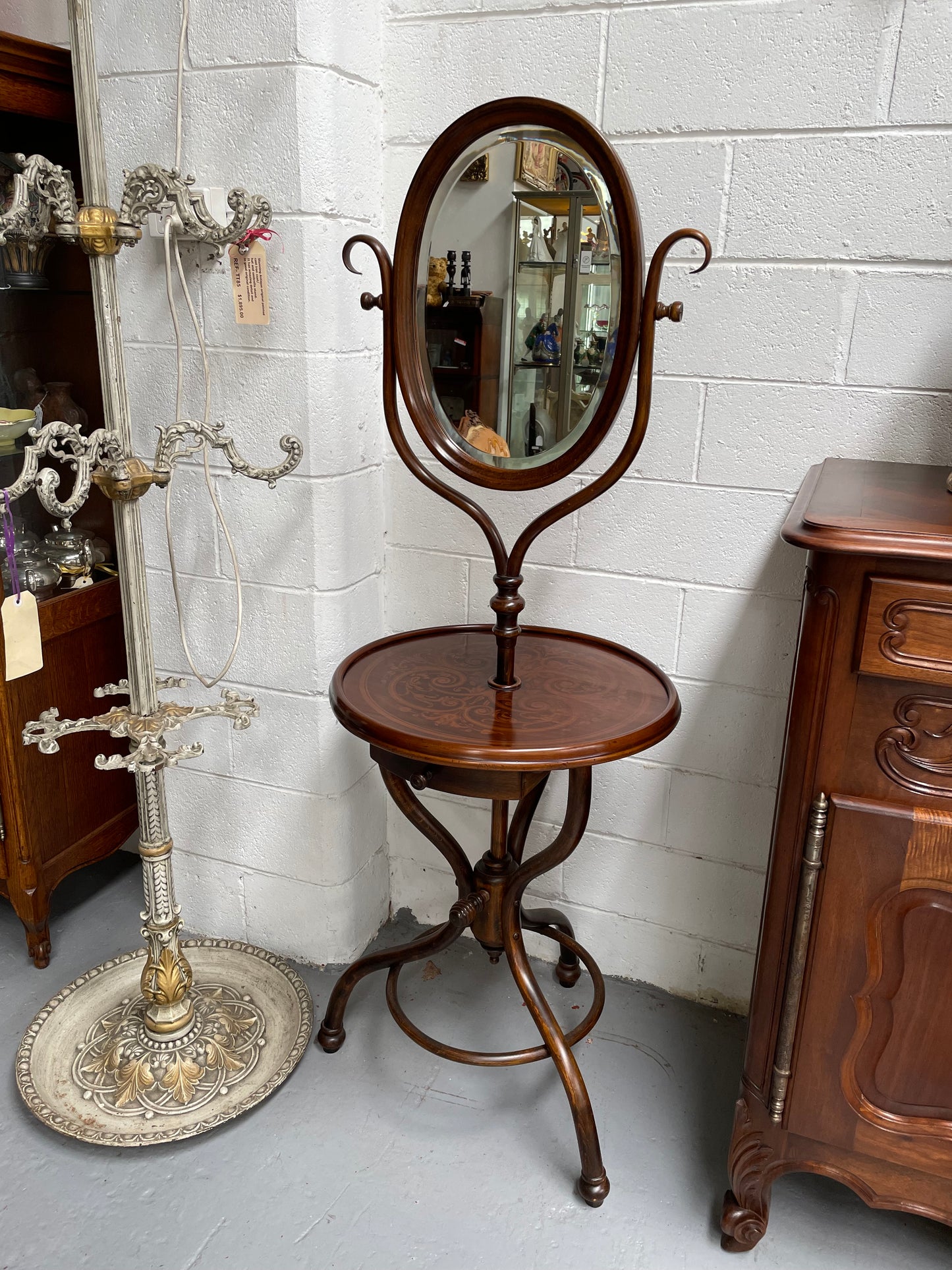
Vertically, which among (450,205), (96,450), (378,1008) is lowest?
(378,1008)

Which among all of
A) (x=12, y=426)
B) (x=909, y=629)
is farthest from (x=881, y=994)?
(x=12, y=426)

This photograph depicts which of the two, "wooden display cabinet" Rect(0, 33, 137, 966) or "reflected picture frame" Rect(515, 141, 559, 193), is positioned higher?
"reflected picture frame" Rect(515, 141, 559, 193)

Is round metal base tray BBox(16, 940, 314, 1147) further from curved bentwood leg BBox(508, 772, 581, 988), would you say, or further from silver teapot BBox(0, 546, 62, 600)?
silver teapot BBox(0, 546, 62, 600)

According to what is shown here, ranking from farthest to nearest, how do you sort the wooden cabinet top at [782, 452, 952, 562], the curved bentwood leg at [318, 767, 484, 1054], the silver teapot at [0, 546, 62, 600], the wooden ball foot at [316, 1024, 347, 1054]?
the silver teapot at [0, 546, 62, 600], the wooden ball foot at [316, 1024, 347, 1054], the curved bentwood leg at [318, 767, 484, 1054], the wooden cabinet top at [782, 452, 952, 562]

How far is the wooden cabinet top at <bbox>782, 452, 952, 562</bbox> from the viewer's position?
38.1 inches

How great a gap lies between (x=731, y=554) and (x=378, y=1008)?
1049 millimetres

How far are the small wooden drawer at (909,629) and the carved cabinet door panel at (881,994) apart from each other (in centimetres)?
17

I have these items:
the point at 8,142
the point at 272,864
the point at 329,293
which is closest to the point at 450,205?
the point at 329,293

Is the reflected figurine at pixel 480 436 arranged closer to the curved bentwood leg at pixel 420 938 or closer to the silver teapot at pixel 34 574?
the curved bentwood leg at pixel 420 938

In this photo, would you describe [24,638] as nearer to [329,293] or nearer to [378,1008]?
[329,293]

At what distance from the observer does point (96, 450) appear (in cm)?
124

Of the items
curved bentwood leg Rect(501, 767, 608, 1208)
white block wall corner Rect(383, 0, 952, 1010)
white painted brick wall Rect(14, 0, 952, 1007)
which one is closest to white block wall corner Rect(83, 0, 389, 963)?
white painted brick wall Rect(14, 0, 952, 1007)

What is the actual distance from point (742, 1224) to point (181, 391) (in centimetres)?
156

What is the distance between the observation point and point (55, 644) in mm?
1792
